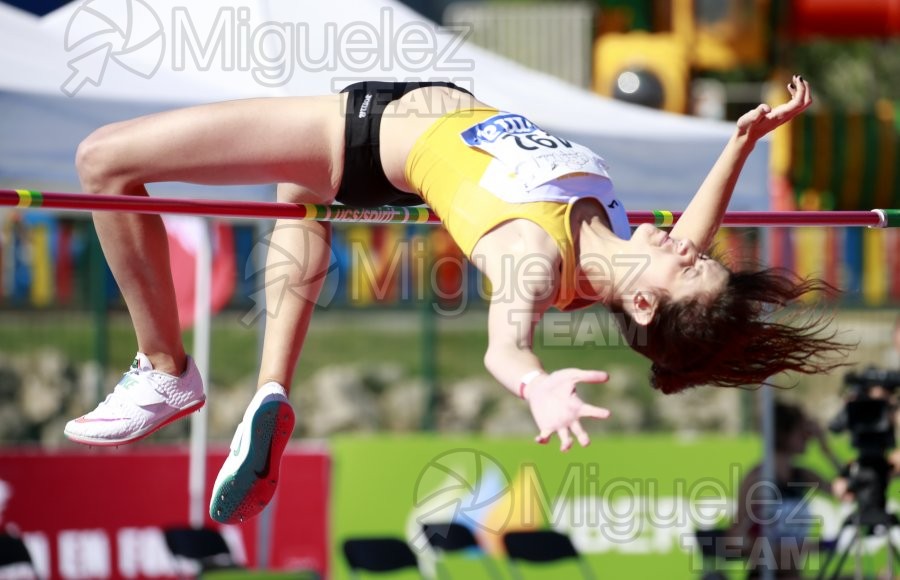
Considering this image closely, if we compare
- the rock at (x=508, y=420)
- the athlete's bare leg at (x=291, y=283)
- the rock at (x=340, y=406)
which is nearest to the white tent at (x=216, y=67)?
the athlete's bare leg at (x=291, y=283)

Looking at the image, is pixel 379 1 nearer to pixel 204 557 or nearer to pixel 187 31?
pixel 187 31

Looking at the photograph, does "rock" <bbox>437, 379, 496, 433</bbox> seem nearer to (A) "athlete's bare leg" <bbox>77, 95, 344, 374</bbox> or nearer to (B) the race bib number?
(A) "athlete's bare leg" <bbox>77, 95, 344, 374</bbox>

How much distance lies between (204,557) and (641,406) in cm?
549

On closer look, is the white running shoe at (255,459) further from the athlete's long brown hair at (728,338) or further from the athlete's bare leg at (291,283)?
the athlete's long brown hair at (728,338)

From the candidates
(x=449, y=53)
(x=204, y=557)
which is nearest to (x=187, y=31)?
(x=449, y=53)

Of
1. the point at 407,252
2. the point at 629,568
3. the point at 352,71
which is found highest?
the point at 352,71

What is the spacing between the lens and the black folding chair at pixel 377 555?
6.39 m

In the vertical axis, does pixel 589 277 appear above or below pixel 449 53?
below

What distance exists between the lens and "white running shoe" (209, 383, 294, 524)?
3.78 metres

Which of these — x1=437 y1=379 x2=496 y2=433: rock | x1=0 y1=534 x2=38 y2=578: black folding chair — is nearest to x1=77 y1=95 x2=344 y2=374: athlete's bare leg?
x1=0 y1=534 x2=38 y2=578: black folding chair

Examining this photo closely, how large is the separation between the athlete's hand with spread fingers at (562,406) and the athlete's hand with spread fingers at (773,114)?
3.89 feet

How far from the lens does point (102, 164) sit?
3.68m

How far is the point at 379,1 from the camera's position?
6.36m

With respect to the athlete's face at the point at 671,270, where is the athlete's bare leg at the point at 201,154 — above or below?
above
